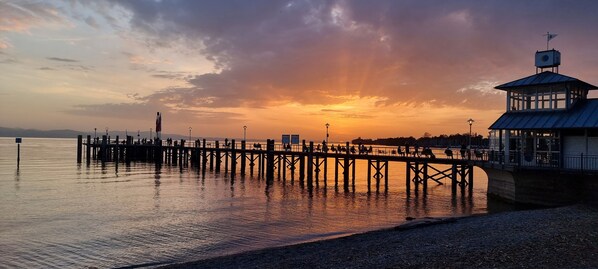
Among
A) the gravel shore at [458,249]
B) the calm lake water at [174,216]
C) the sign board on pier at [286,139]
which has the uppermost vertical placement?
the sign board on pier at [286,139]

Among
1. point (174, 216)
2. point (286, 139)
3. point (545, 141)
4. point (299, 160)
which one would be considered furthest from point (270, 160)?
point (545, 141)

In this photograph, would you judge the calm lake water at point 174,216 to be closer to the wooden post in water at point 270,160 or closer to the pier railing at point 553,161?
the pier railing at point 553,161

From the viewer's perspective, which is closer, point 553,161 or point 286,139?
point 553,161

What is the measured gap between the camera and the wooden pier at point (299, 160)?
35.2 m

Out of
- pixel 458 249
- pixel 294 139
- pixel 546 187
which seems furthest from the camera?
pixel 294 139

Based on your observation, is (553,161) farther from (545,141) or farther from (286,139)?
(286,139)

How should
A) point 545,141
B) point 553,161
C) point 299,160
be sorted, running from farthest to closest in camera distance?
point 299,160 < point 545,141 < point 553,161

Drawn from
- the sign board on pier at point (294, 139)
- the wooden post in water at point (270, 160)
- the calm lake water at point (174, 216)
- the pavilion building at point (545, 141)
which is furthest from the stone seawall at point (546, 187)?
the sign board on pier at point (294, 139)

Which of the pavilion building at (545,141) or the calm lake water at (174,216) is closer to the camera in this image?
the calm lake water at (174,216)

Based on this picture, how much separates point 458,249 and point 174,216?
48.1ft

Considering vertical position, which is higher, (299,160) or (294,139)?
(294,139)

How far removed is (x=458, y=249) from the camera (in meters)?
11.2

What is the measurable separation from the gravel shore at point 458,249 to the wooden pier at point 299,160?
45.2 feet

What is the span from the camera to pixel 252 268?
11.1m
